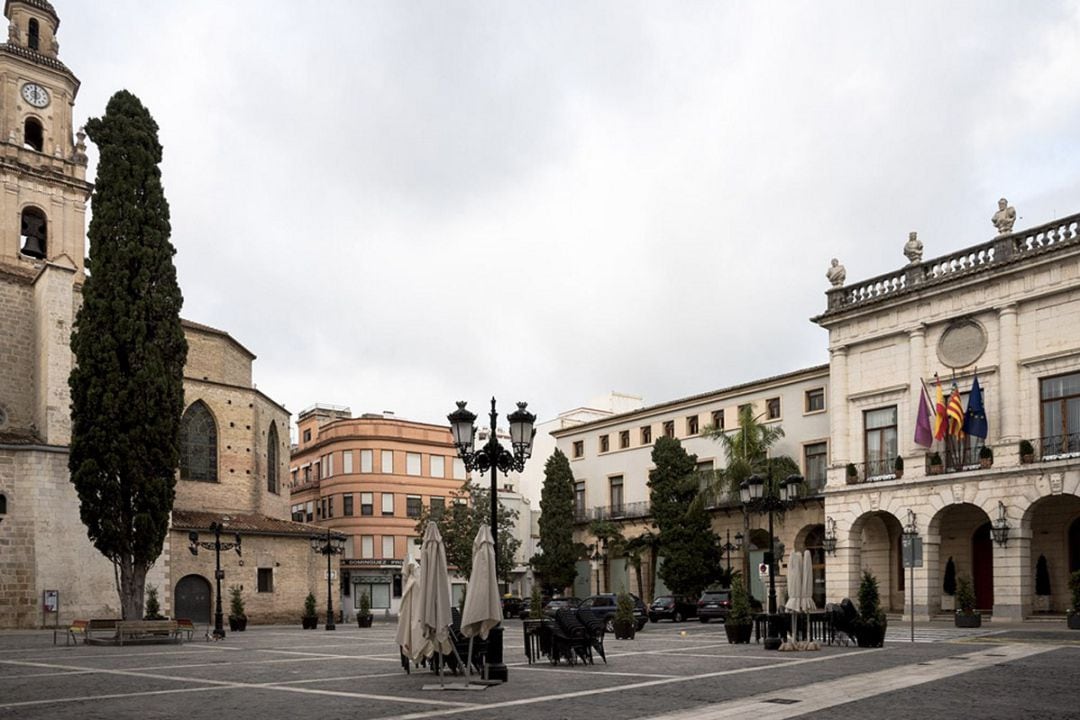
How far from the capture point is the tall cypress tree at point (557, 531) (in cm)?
5403

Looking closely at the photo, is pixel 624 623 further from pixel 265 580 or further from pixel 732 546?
pixel 265 580

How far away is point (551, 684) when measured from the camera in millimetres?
14961

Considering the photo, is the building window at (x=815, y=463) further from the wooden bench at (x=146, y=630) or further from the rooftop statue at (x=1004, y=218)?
the wooden bench at (x=146, y=630)

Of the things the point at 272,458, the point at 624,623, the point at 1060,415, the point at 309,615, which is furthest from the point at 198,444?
the point at 1060,415

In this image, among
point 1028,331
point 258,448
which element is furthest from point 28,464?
point 1028,331

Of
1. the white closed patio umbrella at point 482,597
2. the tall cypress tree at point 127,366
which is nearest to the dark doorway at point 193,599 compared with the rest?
the tall cypress tree at point 127,366

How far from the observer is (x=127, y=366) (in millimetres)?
30344

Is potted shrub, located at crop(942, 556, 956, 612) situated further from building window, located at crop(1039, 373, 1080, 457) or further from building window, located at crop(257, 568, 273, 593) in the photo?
building window, located at crop(257, 568, 273, 593)

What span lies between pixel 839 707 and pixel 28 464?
32206mm

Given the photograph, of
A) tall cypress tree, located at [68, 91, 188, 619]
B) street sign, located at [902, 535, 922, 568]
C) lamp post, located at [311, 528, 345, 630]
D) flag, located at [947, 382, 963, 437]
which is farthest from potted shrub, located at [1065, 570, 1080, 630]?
tall cypress tree, located at [68, 91, 188, 619]

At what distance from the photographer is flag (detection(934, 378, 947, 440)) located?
3416cm

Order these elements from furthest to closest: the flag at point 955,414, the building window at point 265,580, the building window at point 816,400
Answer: the building window at point 265,580 → the building window at point 816,400 → the flag at point 955,414

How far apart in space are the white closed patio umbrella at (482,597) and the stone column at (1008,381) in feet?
78.8

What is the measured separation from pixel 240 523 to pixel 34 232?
15.6 m
